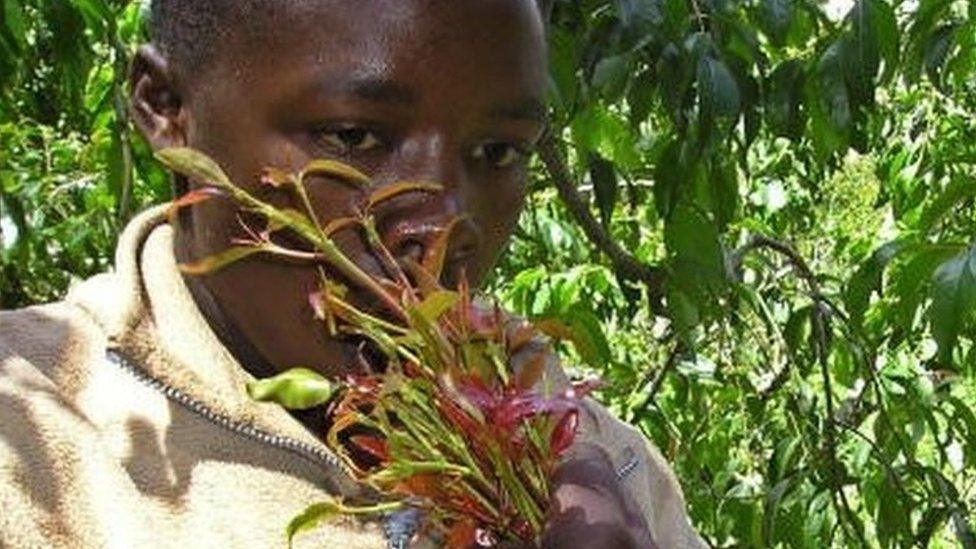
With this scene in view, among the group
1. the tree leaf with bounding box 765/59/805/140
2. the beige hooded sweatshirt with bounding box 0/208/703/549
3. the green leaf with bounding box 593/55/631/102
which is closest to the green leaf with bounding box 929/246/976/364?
the green leaf with bounding box 593/55/631/102

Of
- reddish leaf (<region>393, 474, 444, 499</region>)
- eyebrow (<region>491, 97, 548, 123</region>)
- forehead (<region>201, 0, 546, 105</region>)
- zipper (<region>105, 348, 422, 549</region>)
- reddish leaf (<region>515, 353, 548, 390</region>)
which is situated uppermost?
forehead (<region>201, 0, 546, 105</region>)

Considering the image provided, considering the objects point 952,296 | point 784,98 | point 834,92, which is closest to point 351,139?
point 952,296

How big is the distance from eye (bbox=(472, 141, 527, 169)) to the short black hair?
0.49ft

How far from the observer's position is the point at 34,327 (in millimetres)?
1327

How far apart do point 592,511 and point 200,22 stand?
46 centimetres

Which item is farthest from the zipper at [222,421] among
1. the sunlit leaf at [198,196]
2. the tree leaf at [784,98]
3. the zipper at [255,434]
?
the tree leaf at [784,98]

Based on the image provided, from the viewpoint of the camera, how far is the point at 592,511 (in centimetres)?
111

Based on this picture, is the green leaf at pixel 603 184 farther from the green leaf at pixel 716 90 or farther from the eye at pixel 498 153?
the eye at pixel 498 153

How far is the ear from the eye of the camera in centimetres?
137

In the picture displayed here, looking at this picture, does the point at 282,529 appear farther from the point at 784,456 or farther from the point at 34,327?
the point at 784,456

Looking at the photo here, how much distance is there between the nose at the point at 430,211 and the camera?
4.02 ft

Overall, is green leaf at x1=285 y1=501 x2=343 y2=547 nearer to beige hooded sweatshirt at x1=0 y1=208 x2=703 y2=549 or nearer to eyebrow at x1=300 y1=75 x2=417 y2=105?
beige hooded sweatshirt at x1=0 y1=208 x2=703 y2=549

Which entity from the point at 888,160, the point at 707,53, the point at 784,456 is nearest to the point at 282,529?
the point at 707,53

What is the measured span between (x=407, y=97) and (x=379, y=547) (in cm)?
30
